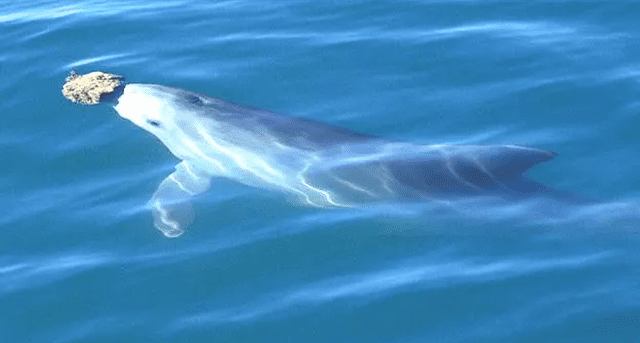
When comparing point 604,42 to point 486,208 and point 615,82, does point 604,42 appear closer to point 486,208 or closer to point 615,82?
point 615,82

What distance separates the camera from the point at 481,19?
18406 mm

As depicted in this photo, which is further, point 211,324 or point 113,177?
point 113,177

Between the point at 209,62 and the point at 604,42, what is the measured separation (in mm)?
5879

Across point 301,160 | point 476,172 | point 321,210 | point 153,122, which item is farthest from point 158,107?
point 476,172

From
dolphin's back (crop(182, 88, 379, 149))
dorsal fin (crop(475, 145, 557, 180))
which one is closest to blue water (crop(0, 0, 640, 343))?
dorsal fin (crop(475, 145, 557, 180))

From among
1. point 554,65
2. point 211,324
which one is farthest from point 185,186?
point 554,65

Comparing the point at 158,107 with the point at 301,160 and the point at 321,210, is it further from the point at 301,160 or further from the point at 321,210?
the point at 321,210

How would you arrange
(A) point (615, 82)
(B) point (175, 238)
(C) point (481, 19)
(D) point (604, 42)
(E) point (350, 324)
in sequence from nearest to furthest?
(E) point (350, 324) → (B) point (175, 238) → (A) point (615, 82) → (D) point (604, 42) → (C) point (481, 19)

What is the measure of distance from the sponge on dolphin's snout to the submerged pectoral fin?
236 cm

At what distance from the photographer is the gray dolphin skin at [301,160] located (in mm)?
13617

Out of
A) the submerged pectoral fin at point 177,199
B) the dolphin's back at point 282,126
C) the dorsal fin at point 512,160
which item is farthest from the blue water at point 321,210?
the dolphin's back at point 282,126

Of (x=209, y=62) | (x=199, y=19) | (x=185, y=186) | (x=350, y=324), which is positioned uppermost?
(x=199, y=19)

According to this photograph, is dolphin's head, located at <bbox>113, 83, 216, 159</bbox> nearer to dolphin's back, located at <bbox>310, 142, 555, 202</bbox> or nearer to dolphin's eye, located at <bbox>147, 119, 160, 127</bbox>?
dolphin's eye, located at <bbox>147, 119, 160, 127</bbox>

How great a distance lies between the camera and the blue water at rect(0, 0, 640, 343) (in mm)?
11352
